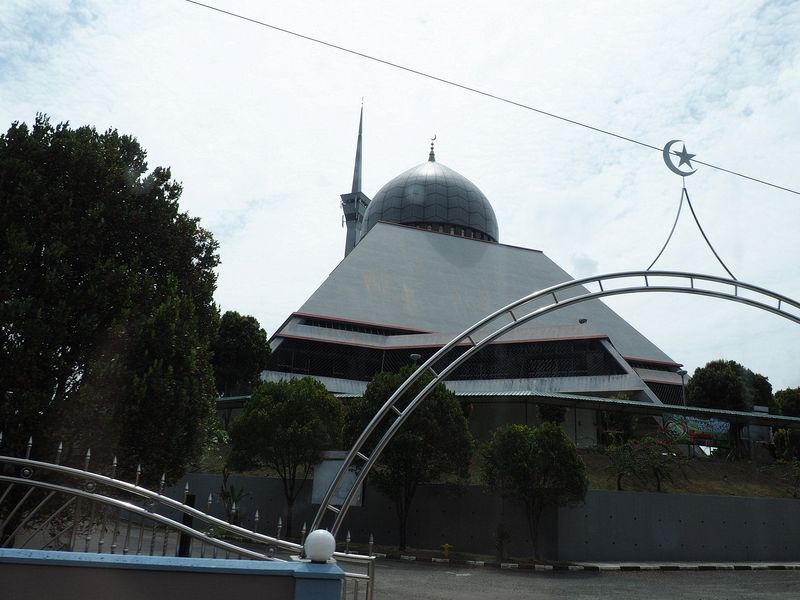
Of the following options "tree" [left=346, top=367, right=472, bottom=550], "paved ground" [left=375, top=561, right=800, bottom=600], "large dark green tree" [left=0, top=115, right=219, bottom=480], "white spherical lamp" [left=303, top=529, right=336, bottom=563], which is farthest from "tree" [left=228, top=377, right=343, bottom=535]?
"white spherical lamp" [left=303, top=529, right=336, bottom=563]

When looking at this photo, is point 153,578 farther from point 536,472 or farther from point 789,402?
point 789,402

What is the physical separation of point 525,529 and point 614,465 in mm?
6547

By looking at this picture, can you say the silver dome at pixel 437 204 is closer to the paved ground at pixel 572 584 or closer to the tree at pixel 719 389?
the tree at pixel 719 389

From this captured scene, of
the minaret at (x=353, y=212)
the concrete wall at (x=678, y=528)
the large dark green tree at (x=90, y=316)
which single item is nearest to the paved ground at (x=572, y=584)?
the concrete wall at (x=678, y=528)

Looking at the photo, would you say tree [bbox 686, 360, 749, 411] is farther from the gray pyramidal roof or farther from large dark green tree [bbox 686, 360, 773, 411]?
the gray pyramidal roof

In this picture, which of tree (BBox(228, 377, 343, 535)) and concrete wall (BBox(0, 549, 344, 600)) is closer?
concrete wall (BBox(0, 549, 344, 600))

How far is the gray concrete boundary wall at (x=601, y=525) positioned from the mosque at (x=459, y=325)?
22.0 ft

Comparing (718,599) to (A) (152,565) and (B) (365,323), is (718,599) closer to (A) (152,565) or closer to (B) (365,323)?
(A) (152,565)

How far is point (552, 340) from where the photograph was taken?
35844 millimetres

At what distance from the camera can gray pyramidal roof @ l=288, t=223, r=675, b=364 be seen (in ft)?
140

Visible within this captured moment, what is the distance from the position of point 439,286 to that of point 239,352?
1674 cm

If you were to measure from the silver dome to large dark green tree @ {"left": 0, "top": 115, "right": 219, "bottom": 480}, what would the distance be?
1826 inches

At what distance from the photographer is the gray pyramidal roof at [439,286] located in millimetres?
42656

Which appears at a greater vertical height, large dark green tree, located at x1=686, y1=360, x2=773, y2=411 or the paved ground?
large dark green tree, located at x1=686, y1=360, x2=773, y2=411
